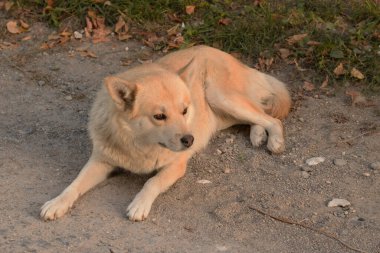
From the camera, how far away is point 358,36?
6.96 metres

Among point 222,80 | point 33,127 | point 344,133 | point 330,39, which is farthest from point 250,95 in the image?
point 33,127

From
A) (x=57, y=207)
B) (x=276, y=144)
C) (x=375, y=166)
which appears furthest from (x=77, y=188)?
(x=375, y=166)

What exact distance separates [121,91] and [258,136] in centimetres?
163

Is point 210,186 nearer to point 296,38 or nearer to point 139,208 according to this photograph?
point 139,208

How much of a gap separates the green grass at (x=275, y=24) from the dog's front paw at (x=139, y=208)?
9.34 ft

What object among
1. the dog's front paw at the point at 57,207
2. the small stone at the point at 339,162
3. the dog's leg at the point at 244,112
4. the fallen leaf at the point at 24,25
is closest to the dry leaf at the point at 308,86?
the dog's leg at the point at 244,112

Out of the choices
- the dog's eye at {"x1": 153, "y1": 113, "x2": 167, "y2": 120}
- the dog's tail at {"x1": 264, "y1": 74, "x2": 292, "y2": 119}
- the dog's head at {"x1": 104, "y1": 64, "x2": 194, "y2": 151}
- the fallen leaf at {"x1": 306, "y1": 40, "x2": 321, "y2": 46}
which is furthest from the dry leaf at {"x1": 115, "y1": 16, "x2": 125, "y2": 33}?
the dog's eye at {"x1": 153, "y1": 113, "x2": 167, "y2": 120}

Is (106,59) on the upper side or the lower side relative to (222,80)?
lower

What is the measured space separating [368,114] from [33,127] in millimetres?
3048

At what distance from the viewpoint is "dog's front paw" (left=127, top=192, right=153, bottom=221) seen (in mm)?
4500

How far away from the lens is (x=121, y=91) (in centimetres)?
455

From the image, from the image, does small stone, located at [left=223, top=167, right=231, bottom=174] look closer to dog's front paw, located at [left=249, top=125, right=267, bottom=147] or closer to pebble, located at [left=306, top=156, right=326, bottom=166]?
dog's front paw, located at [left=249, top=125, right=267, bottom=147]

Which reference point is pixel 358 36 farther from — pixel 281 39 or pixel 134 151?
pixel 134 151

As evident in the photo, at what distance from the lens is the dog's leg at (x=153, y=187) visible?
14.9 feet
